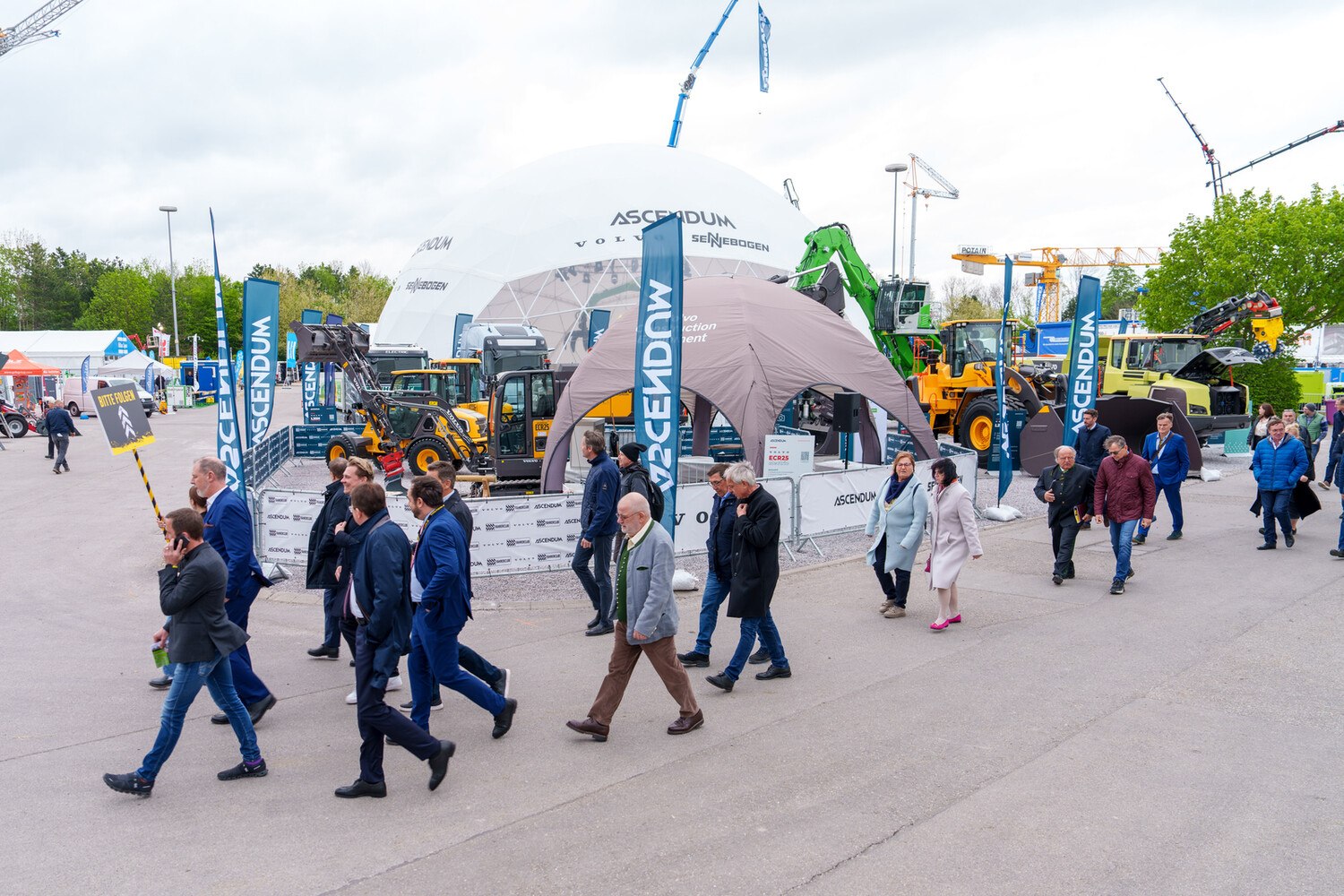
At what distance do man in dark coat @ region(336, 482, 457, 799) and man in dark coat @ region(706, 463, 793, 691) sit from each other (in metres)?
2.21

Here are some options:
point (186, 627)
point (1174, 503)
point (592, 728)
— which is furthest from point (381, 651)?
point (1174, 503)

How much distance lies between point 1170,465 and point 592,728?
9046 millimetres

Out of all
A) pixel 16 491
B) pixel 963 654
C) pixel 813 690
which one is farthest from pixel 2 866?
pixel 16 491

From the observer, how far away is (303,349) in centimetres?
2022

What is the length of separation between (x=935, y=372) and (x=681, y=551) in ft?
38.6

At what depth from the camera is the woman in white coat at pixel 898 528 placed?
7.94m

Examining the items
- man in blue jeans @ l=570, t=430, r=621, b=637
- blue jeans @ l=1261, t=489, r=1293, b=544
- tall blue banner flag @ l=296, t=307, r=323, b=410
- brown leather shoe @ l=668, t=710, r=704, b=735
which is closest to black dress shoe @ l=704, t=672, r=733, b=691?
brown leather shoe @ l=668, t=710, r=704, b=735

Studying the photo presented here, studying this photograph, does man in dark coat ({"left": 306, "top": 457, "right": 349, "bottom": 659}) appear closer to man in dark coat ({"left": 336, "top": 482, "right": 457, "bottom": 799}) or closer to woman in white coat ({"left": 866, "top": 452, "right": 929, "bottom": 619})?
man in dark coat ({"left": 336, "top": 482, "right": 457, "bottom": 799})

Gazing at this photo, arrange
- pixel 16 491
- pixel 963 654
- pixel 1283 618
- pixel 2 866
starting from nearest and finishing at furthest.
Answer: pixel 2 866 → pixel 963 654 → pixel 1283 618 → pixel 16 491

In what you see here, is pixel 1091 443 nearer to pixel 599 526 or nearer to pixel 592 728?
pixel 599 526

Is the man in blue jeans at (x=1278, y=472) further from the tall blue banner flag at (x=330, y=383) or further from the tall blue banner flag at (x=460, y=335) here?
the tall blue banner flag at (x=460, y=335)

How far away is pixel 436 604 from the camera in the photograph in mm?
5391

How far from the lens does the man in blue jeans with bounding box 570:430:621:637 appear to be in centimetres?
783

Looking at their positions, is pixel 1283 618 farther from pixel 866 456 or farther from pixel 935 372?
pixel 935 372
